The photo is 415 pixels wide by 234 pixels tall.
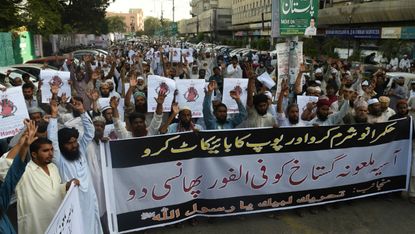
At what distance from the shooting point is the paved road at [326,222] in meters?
4.50

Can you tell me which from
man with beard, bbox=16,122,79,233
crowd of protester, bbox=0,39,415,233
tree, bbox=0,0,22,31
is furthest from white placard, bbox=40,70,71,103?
tree, bbox=0,0,22,31

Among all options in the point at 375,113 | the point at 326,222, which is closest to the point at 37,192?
the point at 326,222

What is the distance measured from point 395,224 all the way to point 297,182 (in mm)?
1212

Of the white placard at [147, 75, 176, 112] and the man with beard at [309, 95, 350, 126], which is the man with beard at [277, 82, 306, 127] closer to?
the man with beard at [309, 95, 350, 126]

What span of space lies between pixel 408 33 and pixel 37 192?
29.1 m

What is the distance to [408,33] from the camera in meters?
27.4

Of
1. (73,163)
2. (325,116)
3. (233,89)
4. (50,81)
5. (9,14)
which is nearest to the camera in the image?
(73,163)

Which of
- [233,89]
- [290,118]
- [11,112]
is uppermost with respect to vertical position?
[233,89]

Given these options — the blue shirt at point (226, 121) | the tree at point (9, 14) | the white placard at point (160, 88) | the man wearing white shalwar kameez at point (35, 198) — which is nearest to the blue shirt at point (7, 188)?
the man wearing white shalwar kameez at point (35, 198)

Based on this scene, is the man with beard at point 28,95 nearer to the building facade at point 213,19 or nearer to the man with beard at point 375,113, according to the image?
the man with beard at point 375,113

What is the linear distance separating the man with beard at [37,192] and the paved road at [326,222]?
1.41 m

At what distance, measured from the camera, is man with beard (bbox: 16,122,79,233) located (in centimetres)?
318

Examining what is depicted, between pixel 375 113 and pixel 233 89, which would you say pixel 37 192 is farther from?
pixel 375 113

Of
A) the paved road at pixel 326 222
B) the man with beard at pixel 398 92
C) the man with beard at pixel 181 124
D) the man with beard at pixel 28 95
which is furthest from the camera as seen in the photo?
the man with beard at pixel 398 92
